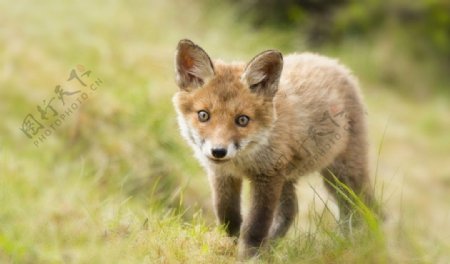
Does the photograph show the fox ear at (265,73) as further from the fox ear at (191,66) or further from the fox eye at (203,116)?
the fox eye at (203,116)

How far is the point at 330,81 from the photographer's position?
580 centimetres

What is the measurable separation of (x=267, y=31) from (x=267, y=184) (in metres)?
7.59

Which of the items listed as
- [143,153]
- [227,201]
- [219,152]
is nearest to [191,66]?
[219,152]

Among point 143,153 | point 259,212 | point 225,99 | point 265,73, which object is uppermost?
point 265,73

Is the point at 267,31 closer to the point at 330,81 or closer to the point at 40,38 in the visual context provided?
the point at 40,38

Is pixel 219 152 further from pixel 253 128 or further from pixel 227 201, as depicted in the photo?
pixel 227 201

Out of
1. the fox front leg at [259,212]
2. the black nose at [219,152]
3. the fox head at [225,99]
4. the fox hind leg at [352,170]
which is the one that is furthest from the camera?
the fox hind leg at [352,170]

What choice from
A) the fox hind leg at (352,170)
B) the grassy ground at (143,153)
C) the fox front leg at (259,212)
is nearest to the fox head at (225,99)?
the fox front leg at (259,212)

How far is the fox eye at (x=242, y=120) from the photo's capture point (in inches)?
187

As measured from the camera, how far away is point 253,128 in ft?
15.7

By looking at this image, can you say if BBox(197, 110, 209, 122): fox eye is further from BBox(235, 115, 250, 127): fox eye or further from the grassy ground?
the grassy ground

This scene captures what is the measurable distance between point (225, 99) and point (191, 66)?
395 millimetres

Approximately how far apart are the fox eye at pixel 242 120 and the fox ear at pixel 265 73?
247 mm

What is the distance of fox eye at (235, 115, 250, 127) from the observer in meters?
4.75
